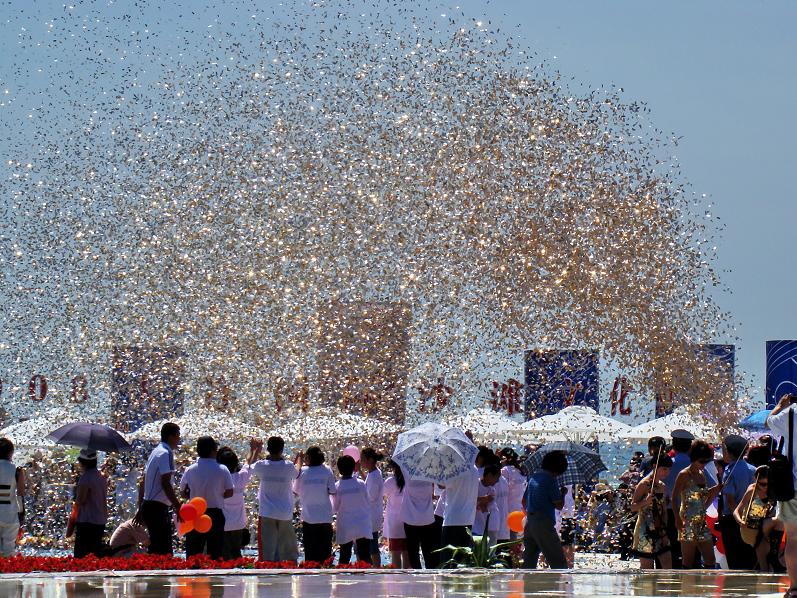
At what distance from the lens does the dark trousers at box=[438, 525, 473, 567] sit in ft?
40.4

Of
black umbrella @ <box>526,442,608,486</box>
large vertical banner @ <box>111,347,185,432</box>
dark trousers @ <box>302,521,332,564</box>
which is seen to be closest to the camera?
dark trousers @ <box>302,521,332,564</box>

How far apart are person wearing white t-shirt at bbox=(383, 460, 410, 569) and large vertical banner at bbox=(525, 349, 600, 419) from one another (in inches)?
172

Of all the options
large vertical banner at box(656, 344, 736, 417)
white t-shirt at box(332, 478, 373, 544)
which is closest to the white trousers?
white t-shirt at box(332, 478, 373, 544)

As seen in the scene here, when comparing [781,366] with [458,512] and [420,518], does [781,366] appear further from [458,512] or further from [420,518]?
[458,512]

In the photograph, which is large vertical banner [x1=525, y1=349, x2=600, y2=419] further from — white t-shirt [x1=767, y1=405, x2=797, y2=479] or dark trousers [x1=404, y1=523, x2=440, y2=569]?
white t-shirt [x1=767, y1=405, x2=797, y2=479]

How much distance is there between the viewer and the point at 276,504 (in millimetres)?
13203

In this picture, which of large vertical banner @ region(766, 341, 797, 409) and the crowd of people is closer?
the crowd of people

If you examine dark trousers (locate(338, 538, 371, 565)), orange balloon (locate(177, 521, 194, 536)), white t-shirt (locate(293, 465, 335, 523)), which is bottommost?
dark trousers (locate(338, 538, 371, 565))

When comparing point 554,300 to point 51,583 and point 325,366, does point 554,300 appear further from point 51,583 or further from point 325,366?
point 51,583

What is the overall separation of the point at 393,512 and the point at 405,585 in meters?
3.15

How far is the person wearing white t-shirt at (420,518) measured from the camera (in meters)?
12.8

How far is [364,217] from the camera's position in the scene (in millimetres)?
17453

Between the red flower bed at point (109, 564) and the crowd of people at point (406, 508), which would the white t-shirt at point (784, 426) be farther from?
the red flower bed at point (109, 564)

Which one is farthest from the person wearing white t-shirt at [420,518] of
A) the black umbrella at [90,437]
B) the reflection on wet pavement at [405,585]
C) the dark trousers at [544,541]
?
the black umbrella at [90,437]
